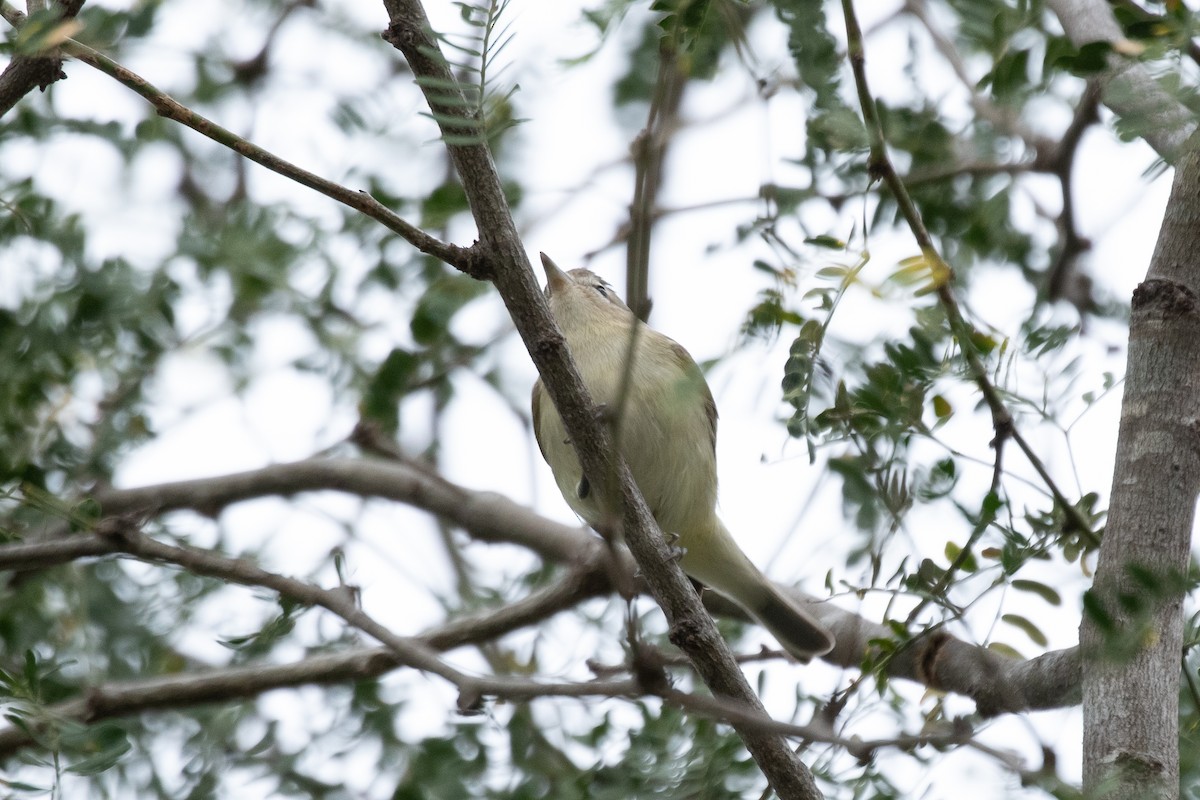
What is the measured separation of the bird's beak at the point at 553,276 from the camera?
14.9 feet

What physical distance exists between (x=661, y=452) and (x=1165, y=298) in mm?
2099

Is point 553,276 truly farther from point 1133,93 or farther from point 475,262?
point 1133,93

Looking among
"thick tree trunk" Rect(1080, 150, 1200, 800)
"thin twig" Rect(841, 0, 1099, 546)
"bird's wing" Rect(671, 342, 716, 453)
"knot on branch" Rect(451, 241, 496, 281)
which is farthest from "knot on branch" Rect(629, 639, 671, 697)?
"bird's wing" Rect(671, 342, 716, 453)

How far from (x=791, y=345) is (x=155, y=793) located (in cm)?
277

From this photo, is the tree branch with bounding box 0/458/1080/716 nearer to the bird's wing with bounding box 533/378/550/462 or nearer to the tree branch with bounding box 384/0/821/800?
the bird's wing with bounding box 533/378/550/462

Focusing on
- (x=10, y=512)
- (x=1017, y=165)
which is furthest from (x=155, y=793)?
(x=1017, y=165)

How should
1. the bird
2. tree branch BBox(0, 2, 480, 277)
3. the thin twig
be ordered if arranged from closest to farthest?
tree branch BBox(0, 2, 480, 277), the thin twig, the bird

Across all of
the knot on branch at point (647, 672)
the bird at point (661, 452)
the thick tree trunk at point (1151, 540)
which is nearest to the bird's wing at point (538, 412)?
the bird at point (661, 452)

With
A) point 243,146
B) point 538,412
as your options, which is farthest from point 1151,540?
point 538,412

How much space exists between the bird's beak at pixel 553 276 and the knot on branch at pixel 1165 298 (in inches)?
89.9

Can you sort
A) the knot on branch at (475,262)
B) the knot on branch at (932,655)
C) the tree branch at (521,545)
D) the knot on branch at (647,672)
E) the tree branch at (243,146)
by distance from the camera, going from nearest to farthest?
the knot on branch at (647,672), the tree branch at (243,146), the knot on branch at (475,262), the tree branch at (521,545), the knot on branch at (932,655)

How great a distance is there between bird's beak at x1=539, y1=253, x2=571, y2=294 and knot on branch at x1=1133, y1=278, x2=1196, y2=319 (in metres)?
2.28

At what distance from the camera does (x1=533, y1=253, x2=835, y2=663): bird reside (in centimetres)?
439

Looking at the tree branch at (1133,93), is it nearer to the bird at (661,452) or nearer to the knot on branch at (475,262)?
the knot on branch at (475,262)
